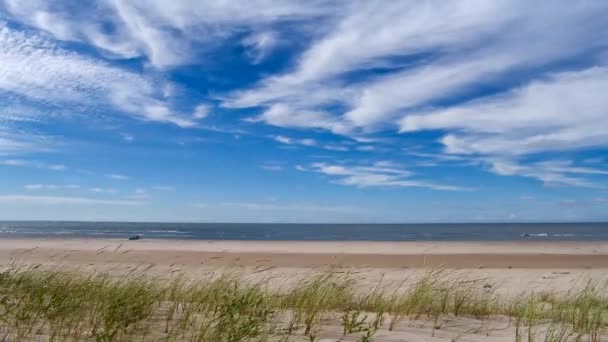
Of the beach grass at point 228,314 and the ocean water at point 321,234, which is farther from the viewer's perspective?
the ocean water at point 321,234

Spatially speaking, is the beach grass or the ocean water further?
the ocean water

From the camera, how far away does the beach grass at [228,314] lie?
178 inches

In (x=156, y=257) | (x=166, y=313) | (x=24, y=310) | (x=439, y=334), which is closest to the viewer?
(x=24, y=310)

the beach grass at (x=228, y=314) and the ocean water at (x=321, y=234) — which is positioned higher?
the beach grass at (x=228, y=314)

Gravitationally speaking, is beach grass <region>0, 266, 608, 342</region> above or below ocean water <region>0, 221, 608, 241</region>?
above

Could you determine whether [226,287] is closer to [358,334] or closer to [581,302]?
[358,334]

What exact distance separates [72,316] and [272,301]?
2737 millimetres

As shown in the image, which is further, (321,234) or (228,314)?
(321,234)

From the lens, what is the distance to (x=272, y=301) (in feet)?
21.8

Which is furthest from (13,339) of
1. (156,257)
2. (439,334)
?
(156,257)

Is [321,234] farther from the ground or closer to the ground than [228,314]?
closer to the ground

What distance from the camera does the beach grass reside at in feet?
14.8

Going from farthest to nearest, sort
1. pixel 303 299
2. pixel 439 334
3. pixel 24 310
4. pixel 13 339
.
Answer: pixel 303 299 → pixel 439 334 → pixel 24 310 → pixel 13 339

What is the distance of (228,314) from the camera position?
4.71m
